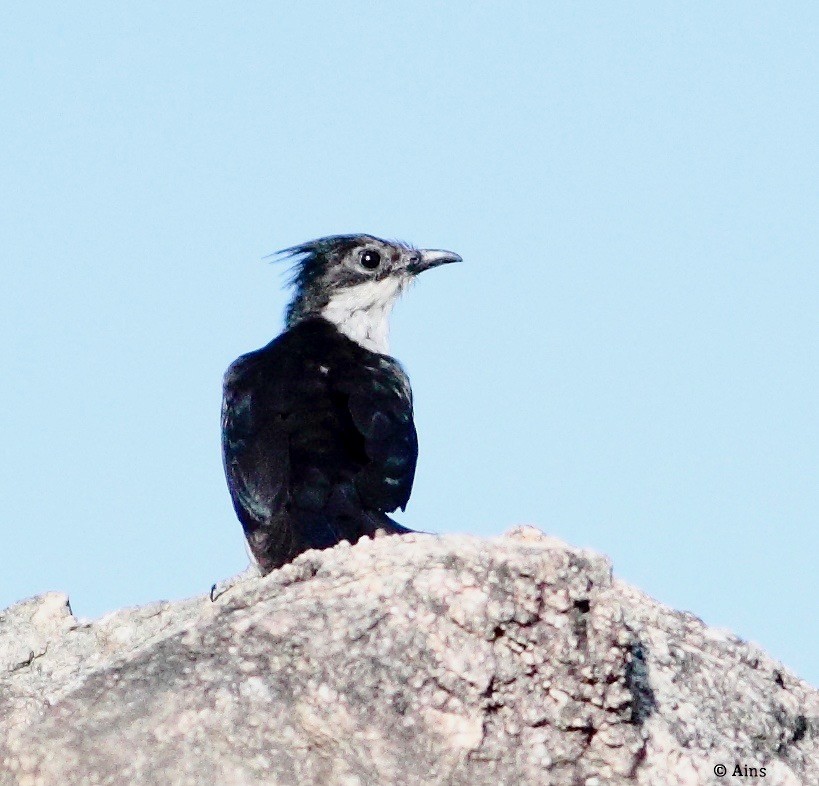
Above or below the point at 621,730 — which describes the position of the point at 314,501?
above

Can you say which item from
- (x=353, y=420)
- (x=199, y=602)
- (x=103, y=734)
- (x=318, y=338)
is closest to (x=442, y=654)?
(x=103, y=734)

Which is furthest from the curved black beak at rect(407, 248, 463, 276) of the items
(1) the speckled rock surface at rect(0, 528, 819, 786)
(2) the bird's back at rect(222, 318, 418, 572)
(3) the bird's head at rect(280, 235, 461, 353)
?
(1) the speckled rock surface at rect(0, 528, 819, 786)

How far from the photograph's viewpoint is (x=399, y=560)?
5.61 m

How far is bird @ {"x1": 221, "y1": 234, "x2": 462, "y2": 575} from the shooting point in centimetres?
859

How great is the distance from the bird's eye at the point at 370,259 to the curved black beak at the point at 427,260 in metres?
0.24

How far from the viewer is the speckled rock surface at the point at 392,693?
16.0 feet

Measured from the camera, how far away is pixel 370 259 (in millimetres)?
11984

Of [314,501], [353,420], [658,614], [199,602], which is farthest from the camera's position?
[353,420]

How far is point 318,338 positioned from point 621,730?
5.51m

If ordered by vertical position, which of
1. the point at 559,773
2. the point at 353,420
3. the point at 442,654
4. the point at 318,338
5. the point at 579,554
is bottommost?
the point at 559,773

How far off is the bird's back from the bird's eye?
1.95m

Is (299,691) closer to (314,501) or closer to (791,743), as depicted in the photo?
(791,743)

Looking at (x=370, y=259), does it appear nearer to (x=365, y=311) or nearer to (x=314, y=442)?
(x=365, y=311)

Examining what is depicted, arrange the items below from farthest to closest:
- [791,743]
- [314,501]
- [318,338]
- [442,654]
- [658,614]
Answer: [318,338] < [314,501] < [658,614] < [791,743] < [442,654]
